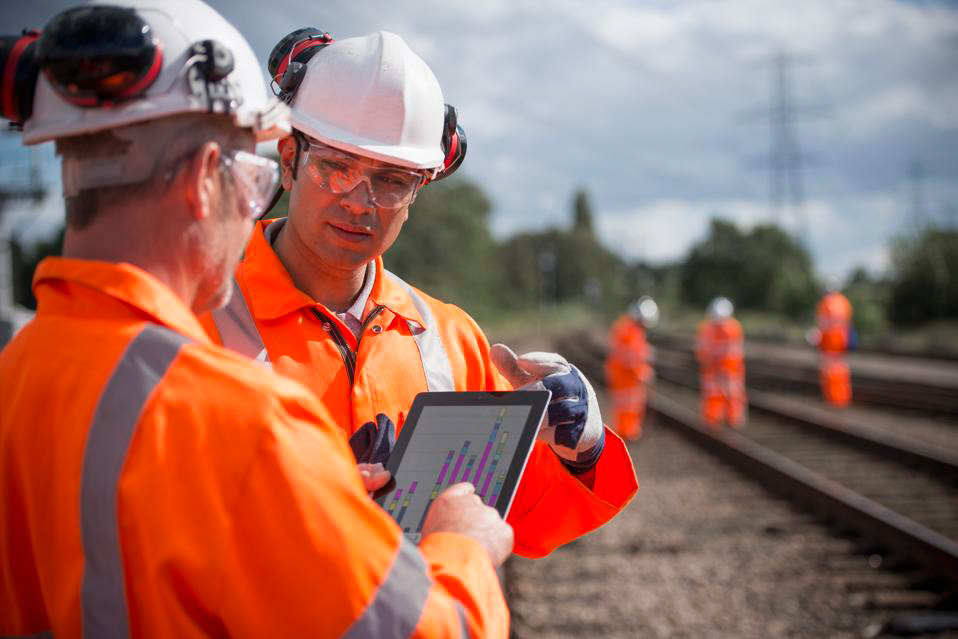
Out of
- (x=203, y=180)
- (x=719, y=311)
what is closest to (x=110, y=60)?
(x=203, y=180)

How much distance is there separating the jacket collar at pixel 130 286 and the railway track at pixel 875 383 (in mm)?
15841

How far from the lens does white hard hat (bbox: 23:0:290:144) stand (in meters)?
1.49

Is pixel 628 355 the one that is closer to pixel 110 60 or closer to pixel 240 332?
pixel 240 332

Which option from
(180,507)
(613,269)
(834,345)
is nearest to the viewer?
(180,507)

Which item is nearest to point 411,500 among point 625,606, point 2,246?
point 625,606

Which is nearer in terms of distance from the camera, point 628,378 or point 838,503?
point 838,503

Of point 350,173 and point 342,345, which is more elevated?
point 350,173

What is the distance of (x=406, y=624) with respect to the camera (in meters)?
1.35

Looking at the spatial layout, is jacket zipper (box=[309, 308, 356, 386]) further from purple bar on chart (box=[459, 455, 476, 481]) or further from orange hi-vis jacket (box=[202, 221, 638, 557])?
purple bar on chart (box=[459, 455, 476, 481])

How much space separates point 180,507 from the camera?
1274 millimetres

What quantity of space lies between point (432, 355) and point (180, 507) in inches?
51.8

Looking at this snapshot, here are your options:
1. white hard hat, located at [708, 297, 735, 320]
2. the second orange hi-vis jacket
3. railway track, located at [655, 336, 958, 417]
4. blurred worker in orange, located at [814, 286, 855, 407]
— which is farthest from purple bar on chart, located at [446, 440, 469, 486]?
blurred worker in orange, located at [814, 286, 855, 407]

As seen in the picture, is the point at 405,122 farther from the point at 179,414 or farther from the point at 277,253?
the point at 179,414

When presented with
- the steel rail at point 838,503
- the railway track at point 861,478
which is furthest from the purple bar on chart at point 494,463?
the steel rail at point 838,503
